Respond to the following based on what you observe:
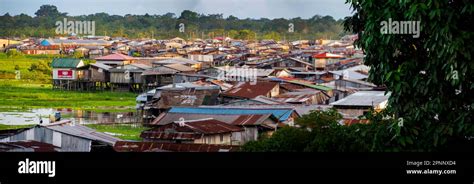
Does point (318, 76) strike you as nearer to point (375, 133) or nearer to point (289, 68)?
point (289, 68)

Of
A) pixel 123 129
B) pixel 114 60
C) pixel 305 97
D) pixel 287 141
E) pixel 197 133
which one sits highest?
pixel 114 60

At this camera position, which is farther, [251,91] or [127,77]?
[127,77]

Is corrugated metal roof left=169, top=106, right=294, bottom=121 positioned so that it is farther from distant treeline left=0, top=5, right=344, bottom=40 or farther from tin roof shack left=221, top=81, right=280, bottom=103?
distant treeline left=0, top=5, right=344, bottom=40

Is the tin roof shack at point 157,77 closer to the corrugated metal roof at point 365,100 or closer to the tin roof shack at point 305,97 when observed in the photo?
the tin roof shack at point 305,97

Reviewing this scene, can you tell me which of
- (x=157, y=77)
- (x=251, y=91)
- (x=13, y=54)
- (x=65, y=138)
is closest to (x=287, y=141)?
(x=65, y=138)

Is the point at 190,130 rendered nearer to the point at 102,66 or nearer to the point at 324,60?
the point at 102,66

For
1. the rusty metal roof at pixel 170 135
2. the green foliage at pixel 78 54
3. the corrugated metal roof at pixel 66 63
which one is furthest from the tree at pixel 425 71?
the green foliage at pixel 78 54

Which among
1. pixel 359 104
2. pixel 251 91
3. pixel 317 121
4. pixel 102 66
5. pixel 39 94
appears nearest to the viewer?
pixel 317 121

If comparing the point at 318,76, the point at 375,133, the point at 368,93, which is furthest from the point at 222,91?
the point at 375,133
